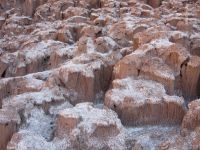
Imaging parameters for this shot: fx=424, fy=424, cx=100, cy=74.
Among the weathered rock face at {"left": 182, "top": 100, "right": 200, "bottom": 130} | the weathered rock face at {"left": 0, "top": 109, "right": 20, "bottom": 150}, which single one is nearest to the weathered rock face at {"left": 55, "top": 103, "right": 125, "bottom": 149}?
the weathered rock face at {"left": 0, "top": 109, "right": 20, "bottom": 150}

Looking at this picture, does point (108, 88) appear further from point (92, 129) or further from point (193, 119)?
point (193, 119)

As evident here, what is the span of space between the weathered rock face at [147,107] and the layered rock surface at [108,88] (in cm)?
2

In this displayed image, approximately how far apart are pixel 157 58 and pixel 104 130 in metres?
2.55

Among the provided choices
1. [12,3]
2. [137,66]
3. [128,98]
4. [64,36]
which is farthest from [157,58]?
[12,3]

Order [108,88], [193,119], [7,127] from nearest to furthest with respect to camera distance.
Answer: [193,119]
[7,127]
[108,88]

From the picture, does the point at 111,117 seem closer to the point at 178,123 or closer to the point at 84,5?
the point at 178,123

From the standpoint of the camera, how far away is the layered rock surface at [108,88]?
704 centimetres

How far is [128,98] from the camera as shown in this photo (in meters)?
7.83

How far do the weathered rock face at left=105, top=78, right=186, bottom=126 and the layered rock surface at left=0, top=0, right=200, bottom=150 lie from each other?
0.02m

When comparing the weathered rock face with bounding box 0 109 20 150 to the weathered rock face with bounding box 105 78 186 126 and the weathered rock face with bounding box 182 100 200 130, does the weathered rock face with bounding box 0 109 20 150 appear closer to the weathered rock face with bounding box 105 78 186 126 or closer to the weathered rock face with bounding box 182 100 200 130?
the weathered rock face with bounding box 105 78 186 126

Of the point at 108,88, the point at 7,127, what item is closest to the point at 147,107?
the point at 108,88

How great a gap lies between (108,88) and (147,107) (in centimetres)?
179

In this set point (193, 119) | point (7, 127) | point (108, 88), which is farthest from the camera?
point (108, 88)

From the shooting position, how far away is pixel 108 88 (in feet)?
30.8
